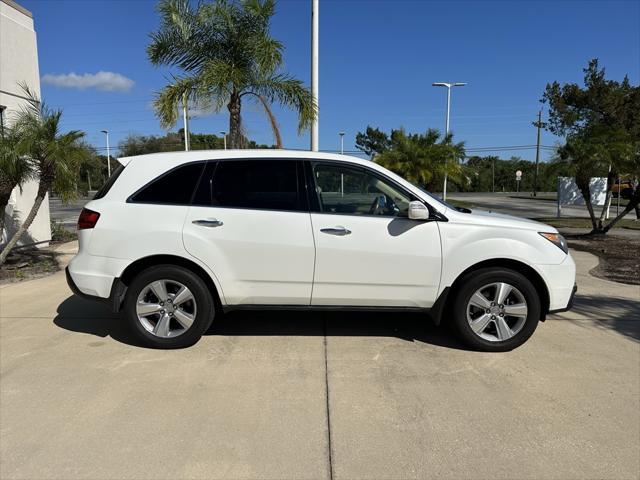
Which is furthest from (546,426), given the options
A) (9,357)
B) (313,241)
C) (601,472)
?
(9,357)

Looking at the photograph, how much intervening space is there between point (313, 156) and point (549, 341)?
298 centimetres

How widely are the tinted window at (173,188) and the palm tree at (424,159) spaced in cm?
2025

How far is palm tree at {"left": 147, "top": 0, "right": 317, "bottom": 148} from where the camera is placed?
34.4 ft

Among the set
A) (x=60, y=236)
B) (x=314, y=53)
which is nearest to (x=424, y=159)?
(x=314, y=53)

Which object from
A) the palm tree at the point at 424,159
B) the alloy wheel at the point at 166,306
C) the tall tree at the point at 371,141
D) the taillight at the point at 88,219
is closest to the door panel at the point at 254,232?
the alloy wheel at the point at 166,306

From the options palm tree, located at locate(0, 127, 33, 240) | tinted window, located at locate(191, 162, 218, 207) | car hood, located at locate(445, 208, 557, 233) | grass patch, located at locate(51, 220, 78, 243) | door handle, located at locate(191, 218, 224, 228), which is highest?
palm tree, located at locate(0, 127, 33, 240)

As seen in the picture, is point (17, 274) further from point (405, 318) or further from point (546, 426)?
point (546, 426)

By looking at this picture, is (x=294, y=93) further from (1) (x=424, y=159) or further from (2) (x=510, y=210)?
(2) (x=510, y=210)

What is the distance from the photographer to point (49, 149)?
22.6ft

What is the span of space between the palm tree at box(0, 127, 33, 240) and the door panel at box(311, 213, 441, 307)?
5095 mm

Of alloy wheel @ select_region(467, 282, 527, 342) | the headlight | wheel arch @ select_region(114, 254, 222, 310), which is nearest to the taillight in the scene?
wheel arch @ select_region(114, 254, 222, 310)

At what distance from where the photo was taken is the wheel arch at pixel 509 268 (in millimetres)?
4328

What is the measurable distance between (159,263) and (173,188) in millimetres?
703

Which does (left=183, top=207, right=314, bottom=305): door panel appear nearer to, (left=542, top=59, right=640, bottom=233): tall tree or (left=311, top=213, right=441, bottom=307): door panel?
(left=311, top=213, right=441, bottom=307): door panel
